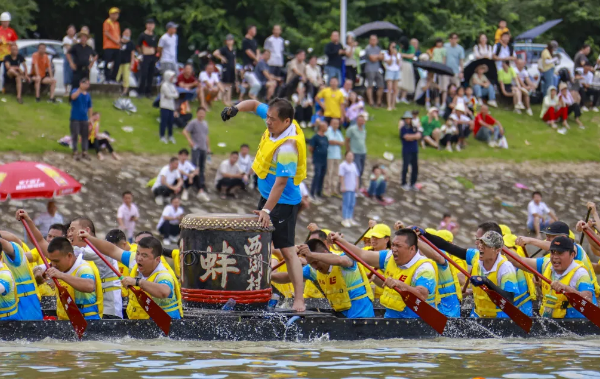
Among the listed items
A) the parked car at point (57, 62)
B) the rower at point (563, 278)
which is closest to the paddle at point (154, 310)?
the rower at point (563, 278)

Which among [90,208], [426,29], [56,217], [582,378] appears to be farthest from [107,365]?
[426,29]

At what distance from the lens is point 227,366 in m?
10.4

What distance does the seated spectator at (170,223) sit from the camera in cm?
1944

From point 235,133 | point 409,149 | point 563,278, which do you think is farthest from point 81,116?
point 563,278

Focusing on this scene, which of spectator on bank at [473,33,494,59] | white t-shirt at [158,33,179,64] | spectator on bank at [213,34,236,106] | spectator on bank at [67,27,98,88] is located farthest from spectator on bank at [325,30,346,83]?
spectator on bank at [67,27,98,88]

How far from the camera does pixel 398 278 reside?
38.8ft

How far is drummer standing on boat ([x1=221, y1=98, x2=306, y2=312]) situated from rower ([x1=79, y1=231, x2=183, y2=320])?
1.08 metres

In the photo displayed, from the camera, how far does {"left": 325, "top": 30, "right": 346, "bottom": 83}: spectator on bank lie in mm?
24516

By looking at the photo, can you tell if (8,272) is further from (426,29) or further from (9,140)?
(426,29)

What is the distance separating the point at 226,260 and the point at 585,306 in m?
3.78

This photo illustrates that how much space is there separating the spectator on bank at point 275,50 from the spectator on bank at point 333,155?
10.4 ft

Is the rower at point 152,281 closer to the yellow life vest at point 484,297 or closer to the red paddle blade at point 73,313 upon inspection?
the red paddle blade at point 73,313

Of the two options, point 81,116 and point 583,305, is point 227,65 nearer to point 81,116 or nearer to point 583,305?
point 81,116

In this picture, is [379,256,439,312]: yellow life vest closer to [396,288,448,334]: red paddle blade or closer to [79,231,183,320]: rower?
[396,288,448,334]: red paddle blade
